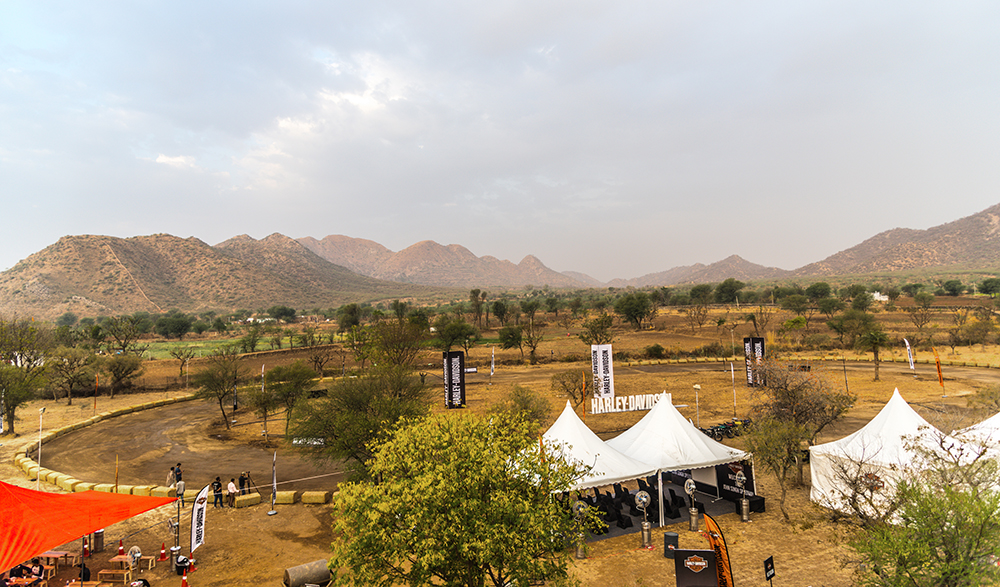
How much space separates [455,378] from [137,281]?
16165cm

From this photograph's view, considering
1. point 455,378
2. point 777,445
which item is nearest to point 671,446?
point 777,445

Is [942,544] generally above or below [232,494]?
above

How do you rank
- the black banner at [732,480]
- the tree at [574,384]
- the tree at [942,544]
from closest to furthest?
the tree at [942,544] < the black banner at [732,480] < the tree at [574,384]

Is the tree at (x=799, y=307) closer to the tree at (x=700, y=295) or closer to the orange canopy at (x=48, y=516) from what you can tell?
the tree at (x=700, y=295)

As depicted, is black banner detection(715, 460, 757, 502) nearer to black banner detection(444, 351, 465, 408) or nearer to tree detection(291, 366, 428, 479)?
tree detection(291, 366, 428, 479)

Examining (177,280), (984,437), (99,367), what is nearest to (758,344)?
(984,437)

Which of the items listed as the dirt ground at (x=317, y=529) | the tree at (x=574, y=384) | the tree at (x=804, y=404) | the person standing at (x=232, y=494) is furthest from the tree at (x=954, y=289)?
the person standing at (x=232, y=494)

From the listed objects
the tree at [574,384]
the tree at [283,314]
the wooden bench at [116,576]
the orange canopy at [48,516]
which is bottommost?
the wooden bench at [116,576]

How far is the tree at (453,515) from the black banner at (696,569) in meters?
2.70

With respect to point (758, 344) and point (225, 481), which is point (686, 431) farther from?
point (758, 344)

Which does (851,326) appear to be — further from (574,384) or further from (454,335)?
(454,335)

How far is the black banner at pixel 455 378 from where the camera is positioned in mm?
34062

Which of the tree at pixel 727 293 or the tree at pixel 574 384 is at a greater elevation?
the tree at pixel 727 293

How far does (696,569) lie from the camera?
1054cm
